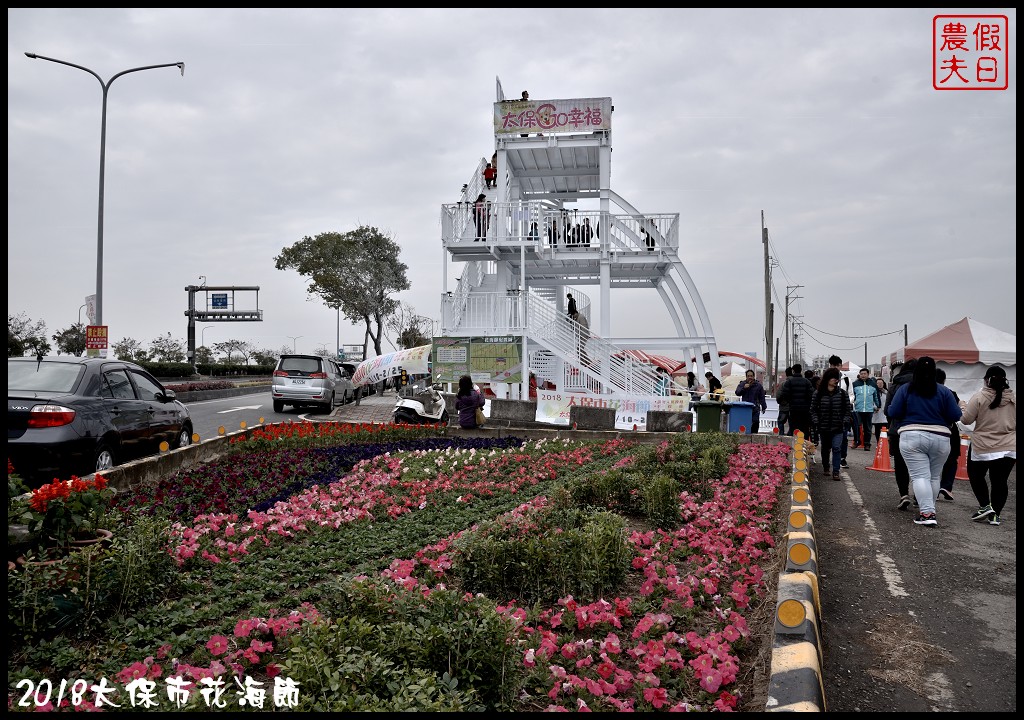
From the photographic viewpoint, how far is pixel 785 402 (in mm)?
11531

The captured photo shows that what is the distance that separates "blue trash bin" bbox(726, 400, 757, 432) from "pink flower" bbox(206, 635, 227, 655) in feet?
40.5

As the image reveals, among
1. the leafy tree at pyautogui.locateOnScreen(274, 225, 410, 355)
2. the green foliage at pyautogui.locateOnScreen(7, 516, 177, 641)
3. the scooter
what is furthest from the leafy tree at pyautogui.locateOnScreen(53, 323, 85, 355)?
the green foliage at pyautogui.locateOnScreen(7, 516, 177, 641)

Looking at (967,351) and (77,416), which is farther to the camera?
(967,351)

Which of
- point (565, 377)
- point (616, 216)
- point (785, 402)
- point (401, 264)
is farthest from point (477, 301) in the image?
point (401, 264)

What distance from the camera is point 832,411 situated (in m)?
9.95

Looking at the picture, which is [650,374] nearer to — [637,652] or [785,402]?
[785,402]

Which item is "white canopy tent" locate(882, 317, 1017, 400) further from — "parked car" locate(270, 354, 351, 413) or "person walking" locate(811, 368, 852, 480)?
"parked car" locate(270, 354, 351, 413)

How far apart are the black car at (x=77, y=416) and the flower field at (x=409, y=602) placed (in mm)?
851

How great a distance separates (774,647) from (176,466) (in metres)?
7.61

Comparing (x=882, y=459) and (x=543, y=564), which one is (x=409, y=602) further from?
(x=882, y=459)

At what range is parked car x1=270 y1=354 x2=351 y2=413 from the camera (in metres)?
22.1

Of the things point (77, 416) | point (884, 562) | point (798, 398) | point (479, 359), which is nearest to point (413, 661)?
point (884, 562)

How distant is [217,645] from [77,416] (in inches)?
193

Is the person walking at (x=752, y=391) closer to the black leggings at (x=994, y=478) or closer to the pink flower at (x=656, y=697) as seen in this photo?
the black leggings at (x=994, y=478)
